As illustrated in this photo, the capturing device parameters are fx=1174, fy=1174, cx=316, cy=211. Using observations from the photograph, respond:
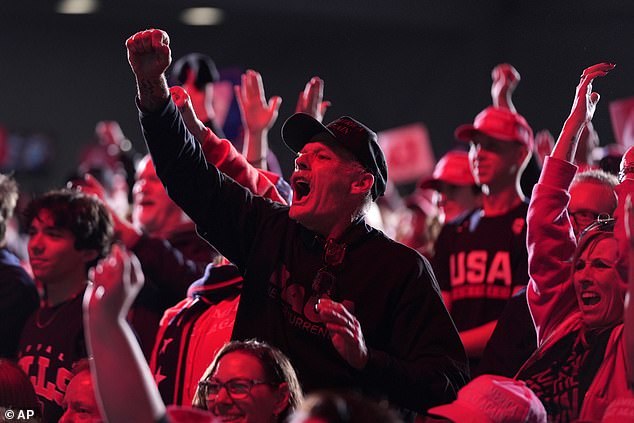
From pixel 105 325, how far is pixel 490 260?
95.0 inches

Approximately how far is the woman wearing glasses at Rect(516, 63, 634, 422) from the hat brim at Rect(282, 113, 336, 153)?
2.08ft

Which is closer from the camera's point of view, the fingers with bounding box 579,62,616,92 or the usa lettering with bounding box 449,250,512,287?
the fingers with bounding box 579,62,616,92

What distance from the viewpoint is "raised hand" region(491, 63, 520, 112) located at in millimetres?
4801

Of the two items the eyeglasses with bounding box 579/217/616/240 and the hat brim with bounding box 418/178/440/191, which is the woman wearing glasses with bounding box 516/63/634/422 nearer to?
the eyeglasses with bounding box 579/217/616/240

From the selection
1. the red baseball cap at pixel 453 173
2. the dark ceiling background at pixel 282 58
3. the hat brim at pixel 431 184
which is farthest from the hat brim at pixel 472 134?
the dark ceiling background at pixel 282 58

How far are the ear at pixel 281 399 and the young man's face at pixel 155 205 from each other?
2016 mm

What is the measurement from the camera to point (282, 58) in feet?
42.8

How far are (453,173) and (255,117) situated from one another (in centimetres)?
164

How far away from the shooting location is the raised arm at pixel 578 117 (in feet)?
10.6

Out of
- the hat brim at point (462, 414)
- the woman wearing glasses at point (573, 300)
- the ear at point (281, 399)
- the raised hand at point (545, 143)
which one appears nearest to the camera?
the hat brim at point (462, 414)

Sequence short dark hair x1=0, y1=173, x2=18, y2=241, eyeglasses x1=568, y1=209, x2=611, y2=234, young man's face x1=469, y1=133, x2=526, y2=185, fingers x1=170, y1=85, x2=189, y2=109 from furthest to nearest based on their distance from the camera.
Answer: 1. short dark hair x1=0, y1=173, x2=18, y2=241
2. young man's face x1=469, y1=133, x2=526, y2=185
3. eyeglasses x1=568, y1=209, x2=611, y2=234
4. fingers x1=170, y1=85, x2=189, y2=109

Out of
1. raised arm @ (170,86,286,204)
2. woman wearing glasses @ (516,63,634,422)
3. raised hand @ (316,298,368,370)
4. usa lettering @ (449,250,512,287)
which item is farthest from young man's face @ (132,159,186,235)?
raised hand @ (316,298,368,370)

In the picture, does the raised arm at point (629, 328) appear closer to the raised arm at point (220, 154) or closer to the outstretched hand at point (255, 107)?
the raised arm at point (220, 154)

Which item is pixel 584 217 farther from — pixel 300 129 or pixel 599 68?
pixel 300 129
